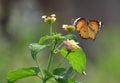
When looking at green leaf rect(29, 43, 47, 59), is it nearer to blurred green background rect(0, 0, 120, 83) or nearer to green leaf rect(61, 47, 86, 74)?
green leaf rect(61, 47, 86, 74)

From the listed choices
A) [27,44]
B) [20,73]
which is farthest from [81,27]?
[27,44]

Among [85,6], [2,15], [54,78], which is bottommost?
[85,6]

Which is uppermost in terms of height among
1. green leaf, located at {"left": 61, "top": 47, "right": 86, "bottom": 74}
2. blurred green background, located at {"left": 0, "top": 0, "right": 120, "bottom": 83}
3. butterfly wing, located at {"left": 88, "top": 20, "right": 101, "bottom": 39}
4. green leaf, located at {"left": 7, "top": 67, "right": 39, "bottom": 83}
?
butterfly wing, located at {"left": 88, "top": 20, "right": 101, "bottom": 39}

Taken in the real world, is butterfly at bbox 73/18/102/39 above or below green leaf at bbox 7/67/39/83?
above

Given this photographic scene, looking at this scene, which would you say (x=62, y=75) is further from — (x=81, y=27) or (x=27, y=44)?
(x=27, y=44)

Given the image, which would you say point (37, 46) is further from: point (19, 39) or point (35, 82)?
point (19, 39)

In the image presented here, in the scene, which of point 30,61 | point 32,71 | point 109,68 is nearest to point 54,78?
point 32,71

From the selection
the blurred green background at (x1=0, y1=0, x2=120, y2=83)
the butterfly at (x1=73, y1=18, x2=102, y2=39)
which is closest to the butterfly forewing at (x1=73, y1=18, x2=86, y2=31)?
the butterfly at (x1=73, y1=18, x2=102, y2=39)

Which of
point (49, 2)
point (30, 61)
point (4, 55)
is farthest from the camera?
point (49, 2)
